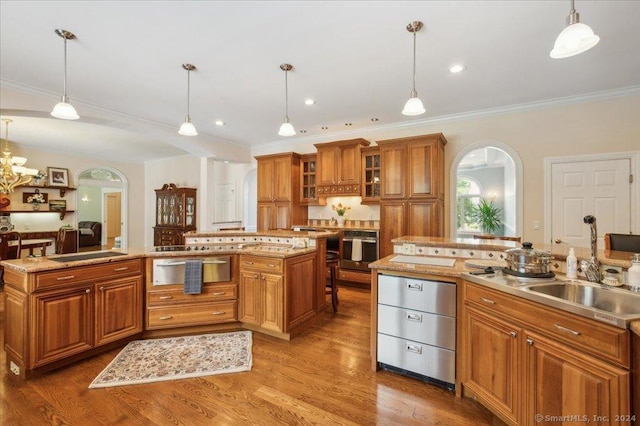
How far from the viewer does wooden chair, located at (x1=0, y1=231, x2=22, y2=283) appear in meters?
4.69

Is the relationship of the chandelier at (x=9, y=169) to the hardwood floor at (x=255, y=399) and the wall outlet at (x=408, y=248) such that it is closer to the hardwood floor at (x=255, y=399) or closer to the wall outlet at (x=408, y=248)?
the hardwood floor at (x=255, y=399)

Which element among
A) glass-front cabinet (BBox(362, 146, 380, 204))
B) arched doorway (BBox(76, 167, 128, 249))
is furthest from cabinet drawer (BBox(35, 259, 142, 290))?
arched doorway (BBox(76, 167, 128, 249))

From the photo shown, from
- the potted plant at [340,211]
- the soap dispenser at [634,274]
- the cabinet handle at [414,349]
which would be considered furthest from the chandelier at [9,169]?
the soap dispenser at [634,274]

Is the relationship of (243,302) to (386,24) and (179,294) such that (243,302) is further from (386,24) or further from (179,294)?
(386,24)

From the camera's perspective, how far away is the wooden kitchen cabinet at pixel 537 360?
1190 millimetres

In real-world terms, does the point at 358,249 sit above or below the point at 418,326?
above

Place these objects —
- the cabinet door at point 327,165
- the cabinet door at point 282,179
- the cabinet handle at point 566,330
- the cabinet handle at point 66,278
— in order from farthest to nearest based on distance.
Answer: the cabinet door at point 282,179 → the cabinet door at point 327,165 → the cabinet handle at point 66,278 → the cabinet handle at point 566,330

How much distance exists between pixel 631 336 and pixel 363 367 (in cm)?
179

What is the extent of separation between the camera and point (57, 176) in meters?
6.94

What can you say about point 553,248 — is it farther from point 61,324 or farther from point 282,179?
point 282,179

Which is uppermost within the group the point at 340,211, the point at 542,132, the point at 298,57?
the point at 298,57

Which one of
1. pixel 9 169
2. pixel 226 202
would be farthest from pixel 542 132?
pixel 9 169

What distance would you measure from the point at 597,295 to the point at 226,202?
23.9 ft

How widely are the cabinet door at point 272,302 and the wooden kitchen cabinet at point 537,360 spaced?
170 cm
